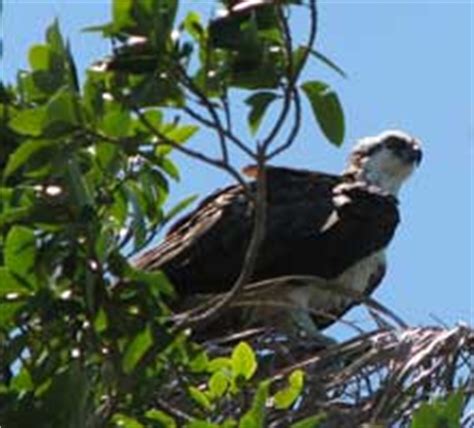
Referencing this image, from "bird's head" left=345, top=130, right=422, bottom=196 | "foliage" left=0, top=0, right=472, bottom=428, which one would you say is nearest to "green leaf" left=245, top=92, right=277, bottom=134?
"foliage" left=0, top=0, right=472, bottom=428

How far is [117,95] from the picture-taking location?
4.36 m

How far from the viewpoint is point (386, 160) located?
30.3 feet

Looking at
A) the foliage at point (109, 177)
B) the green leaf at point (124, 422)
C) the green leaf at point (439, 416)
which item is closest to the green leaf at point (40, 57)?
the foliage at point (109, 177)

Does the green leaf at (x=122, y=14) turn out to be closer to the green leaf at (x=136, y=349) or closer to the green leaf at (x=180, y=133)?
the green leaf at (x=180, y=133)

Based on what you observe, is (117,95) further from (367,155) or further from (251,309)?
(367,155)

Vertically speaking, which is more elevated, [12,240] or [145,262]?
[12,240]

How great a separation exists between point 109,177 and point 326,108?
52 centimetres

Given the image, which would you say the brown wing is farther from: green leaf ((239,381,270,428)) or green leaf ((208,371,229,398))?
green leaf ((239,381,270,428))

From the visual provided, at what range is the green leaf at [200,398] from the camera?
464 centimetres

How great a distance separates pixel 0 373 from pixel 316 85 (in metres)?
0.91

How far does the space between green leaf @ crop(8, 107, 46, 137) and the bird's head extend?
4.76 meters

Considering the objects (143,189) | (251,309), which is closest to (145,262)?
(251,309)

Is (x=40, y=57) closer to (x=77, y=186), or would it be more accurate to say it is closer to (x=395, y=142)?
(x=77, y=186)

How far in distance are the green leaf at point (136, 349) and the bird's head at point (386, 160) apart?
15.2 feet
